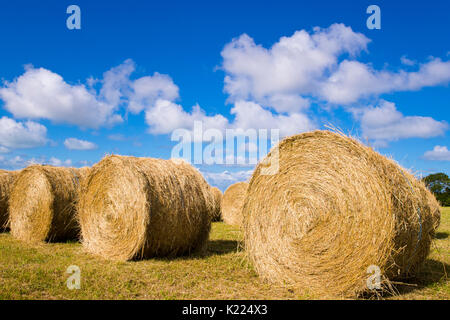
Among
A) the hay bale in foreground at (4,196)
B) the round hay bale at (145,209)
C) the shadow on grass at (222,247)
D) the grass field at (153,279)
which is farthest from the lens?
the hay bale in foreground at (4,196)

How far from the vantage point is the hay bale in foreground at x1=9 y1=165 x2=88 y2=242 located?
32.5ft

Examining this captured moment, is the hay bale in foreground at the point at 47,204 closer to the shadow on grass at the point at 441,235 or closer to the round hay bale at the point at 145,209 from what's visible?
the round hay bale at the point at 145,209

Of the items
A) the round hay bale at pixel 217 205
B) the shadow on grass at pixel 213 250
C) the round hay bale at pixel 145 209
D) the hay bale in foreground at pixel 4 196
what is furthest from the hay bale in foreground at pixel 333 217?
the round hay bale at pixel 217 205

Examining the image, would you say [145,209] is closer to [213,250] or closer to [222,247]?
[213,250]

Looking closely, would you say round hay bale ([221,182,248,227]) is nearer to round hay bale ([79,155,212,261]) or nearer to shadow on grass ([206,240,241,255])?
shadow on grass ([206,240,241,255])

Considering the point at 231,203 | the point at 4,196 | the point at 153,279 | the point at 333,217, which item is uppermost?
the point at 4,196

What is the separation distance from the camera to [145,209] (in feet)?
23.7

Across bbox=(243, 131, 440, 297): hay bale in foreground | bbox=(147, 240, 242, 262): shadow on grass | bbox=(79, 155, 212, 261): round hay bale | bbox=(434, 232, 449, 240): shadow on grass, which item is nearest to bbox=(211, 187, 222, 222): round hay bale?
bbox=(147, 240, 242, 262): shadow on grass

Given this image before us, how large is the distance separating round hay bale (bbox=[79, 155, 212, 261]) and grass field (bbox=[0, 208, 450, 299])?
390 mm

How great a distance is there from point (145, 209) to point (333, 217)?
3.56 meters

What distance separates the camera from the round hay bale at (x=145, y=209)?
24.3ft

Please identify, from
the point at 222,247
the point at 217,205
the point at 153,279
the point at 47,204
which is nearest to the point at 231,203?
the point at 217,205

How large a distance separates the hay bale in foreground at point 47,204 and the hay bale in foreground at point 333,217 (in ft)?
18.9
